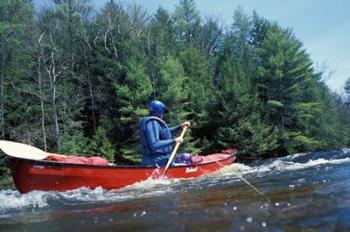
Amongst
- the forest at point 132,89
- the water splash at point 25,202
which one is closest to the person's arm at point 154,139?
the water splash at point 25,202

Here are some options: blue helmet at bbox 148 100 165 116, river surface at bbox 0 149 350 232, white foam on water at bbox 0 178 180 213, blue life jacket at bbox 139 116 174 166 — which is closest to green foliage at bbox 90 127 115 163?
blue life jacket at bbox 139 116 174 166

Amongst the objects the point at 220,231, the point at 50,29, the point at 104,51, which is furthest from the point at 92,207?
the point at 104,51

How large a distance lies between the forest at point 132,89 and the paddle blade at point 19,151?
1559 cm

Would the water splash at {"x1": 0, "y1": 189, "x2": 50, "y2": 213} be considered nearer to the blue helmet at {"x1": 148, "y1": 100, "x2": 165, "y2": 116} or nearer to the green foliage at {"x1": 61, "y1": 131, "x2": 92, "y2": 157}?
the blue helmet at {"x1": 148, "y1": 100, "x2": 165, "y2": 116}

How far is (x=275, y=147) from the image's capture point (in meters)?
33.3

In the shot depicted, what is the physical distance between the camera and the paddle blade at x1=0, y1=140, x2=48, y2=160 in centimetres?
977

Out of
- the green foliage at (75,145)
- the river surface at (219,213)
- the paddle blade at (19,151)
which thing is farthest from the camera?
the green foliage at (75,145)

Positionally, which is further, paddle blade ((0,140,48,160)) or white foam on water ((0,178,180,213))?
paddle blade ((0,140,48,160))

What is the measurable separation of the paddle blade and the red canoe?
341mm

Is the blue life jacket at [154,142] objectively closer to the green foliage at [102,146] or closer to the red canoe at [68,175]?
the red canoe at [68,175]

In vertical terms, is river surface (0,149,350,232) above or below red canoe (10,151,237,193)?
below

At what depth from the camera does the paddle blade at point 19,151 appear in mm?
9766

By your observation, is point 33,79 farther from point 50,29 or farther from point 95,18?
point 95,18

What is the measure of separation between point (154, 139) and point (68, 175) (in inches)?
90.6
